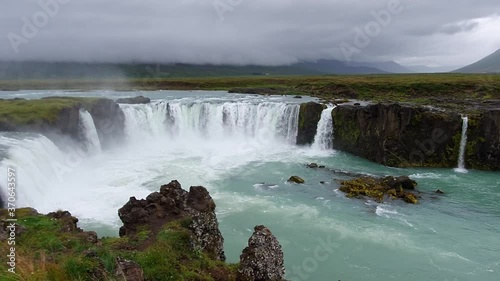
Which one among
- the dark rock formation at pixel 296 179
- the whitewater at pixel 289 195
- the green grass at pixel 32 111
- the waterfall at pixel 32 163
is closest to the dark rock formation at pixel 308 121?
the whitewater at pixel 289 195

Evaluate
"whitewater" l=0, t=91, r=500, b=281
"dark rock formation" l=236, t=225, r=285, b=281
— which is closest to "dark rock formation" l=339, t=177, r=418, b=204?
"whitewater" l=0, t=91, r=500, b=281

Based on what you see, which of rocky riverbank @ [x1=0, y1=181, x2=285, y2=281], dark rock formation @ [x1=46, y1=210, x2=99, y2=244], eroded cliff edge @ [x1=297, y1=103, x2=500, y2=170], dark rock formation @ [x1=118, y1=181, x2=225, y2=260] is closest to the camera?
rocky riverbank @ [x1=0, y1=181, x2=285, y2=281]

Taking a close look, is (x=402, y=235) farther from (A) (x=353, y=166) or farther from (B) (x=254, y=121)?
(B) (x=254, y=121)

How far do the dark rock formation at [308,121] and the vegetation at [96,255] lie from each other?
2826 cm

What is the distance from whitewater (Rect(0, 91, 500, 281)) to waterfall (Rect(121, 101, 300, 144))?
0.17m

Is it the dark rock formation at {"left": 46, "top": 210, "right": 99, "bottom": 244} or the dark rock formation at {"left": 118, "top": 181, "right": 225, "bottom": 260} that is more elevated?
the dark rock formation at {"left": 118, "top": 181, "right": 225, "bottom": 260}

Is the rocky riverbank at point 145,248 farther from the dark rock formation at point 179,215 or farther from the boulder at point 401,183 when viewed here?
the boulder at point 401,183

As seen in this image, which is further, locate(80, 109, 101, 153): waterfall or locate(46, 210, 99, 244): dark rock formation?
locate(80, 109, 101, 153): waterfall

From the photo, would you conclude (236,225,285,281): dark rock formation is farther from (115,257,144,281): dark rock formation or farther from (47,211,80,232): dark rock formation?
(47,211,80,232): dark rock formation

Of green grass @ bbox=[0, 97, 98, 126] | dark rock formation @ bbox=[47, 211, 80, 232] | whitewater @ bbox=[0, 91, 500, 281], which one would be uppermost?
green grass @ bbox=[0, 97, 98, 126]

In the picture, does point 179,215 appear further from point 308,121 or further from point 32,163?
point 308,121

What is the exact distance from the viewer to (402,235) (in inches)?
723

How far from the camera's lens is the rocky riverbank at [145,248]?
7645mm

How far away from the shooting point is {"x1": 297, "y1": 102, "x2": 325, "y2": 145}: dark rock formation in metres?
38.7
